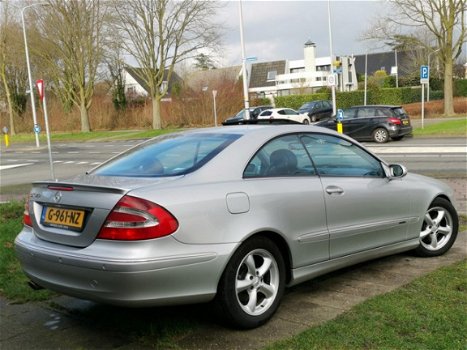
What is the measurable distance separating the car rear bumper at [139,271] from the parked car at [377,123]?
20439 mm

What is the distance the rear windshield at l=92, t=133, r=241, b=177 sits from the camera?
3.93m

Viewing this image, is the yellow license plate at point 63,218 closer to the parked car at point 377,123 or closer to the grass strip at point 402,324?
the grass strip at point 402,324

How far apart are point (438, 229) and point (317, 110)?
32260mm

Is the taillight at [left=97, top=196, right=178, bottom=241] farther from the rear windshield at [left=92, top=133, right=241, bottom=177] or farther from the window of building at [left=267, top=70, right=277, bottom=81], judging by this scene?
the window of building at [left=267, top=70, right=277, bottom=81]

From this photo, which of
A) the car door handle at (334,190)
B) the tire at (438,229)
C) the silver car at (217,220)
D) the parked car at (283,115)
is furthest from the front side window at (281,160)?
the parked car at (283,115)

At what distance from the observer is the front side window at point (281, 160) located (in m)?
4.04

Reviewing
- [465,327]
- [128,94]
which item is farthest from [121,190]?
[128,94]

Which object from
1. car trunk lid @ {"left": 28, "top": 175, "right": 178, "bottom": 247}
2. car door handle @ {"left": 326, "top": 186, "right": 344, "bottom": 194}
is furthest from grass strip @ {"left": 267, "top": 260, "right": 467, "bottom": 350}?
car trunk lid @ {"left": 28, "top": 175, "right": 178, "bottom": 247}

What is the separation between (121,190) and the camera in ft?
11.3

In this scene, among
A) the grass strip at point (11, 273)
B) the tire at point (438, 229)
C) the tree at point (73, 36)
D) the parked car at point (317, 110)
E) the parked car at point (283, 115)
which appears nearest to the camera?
the grass strip at point (11, 273)

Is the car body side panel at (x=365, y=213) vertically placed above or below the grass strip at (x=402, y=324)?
above

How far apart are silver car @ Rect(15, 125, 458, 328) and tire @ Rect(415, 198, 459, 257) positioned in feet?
1.76

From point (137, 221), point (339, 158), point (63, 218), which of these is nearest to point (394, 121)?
point (339, 158)

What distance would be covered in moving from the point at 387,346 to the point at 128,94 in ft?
191
